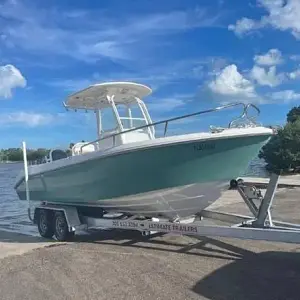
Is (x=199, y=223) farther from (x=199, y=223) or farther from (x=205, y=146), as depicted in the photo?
(x=205, y=146)

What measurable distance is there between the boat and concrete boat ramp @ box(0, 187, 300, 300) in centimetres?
85

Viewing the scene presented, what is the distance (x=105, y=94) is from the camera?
976 centimetres

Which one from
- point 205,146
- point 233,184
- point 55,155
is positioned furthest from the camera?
point 55,155

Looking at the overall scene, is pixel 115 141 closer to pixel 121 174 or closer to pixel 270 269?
pixel 121 174

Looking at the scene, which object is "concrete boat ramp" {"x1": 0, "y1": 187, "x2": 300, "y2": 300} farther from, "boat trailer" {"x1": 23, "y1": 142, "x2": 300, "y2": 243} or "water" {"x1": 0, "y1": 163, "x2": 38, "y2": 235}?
"water" {"x1": 0, "y1": 163, "x2": 38, "y2": 235}

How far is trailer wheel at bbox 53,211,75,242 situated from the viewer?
945 cm

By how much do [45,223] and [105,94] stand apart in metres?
3.24

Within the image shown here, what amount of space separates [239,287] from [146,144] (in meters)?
3.12

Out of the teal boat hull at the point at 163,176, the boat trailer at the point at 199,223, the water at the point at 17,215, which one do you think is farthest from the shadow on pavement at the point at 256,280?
the water at the point at 17,215

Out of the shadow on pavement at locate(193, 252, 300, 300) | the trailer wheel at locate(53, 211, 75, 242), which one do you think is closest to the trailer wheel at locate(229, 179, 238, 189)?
the shadow on pavement at locate(193, 252, 300, 300)

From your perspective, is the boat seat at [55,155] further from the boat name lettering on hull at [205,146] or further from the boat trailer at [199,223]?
the boat name lettering on hull at [205,146]

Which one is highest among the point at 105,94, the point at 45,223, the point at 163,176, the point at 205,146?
the point at 105,94

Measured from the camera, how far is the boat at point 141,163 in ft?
24.5

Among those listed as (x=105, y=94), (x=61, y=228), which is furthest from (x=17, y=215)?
(x=105, y=94)
